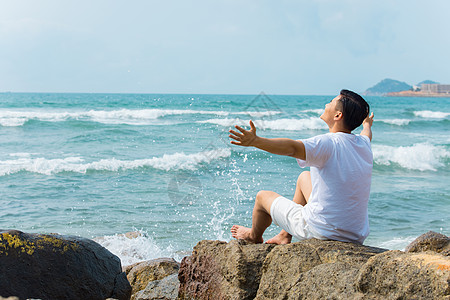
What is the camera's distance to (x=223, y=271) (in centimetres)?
310

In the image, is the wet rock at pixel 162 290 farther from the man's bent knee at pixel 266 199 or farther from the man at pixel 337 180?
the man at pixel 337 180

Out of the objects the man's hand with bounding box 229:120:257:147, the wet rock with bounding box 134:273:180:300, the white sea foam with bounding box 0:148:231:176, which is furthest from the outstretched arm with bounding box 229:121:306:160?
the white sea foam with bounding box 0:148:231:176

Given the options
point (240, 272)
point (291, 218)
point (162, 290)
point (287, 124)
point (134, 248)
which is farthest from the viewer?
point (287, 124)

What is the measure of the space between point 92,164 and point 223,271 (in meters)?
9.87

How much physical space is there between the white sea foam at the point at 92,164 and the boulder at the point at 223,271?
8.69 meters

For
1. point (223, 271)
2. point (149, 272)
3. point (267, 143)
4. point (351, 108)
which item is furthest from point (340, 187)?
point (149, 272)

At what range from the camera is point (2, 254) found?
3059mm

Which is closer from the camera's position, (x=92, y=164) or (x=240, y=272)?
(x=240, y=272)

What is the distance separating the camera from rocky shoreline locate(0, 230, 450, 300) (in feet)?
6.70

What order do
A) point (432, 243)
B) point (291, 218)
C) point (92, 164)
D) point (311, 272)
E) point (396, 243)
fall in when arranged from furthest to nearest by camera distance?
point (92, 164), point (396, 243), point (432, 243), point (291, 218), point (311, 272)

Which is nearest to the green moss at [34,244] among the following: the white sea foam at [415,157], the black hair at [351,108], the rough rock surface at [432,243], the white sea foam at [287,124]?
the black hair at [351,108]

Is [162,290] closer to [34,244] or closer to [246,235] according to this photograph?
[246,235]

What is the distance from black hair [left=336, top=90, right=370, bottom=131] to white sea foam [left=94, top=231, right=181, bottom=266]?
149 inches

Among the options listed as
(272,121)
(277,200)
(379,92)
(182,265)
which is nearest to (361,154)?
(277,200)
